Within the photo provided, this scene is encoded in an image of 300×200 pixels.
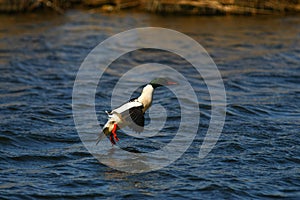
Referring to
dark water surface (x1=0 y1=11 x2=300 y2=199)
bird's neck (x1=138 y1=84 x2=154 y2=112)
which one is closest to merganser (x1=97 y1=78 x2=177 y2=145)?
bird's neck (x1=138 y1=84 x2=154 y2=112)

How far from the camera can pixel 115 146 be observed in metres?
9.42

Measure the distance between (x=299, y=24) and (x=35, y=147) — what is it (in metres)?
Answer: 8.98

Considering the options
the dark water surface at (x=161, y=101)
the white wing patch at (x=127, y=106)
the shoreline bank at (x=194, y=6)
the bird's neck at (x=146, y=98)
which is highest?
the shoreline bank at (x=194, y=6)

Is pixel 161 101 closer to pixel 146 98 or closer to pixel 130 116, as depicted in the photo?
pixel 146 98

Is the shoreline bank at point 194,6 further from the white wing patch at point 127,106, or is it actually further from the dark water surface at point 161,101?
the white wing patch at point 127,106

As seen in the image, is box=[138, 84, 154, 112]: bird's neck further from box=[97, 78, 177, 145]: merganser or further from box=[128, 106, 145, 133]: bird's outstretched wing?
box=[128, 106, 145, 133]: bird's outstretched wing

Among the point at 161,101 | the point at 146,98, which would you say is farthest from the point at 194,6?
the point at 146,98

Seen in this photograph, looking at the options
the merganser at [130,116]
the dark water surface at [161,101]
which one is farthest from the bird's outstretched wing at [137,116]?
the dark water surface at [161,101]

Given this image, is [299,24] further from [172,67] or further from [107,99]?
[107,99]

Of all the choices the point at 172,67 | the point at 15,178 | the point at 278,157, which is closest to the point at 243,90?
the point at 172,67

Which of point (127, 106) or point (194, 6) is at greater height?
point (194, 6)

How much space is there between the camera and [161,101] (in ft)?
38.8

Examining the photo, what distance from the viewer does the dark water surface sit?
798 cm

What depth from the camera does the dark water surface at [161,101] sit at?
7.98 metres
